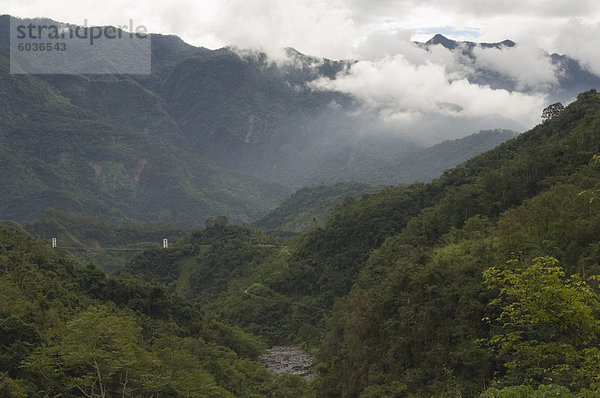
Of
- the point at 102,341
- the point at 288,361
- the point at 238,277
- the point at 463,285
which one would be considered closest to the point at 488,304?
the point at 463,285

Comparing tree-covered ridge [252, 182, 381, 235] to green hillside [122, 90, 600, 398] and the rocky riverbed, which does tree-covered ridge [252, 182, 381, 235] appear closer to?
green hillside [122, 90, 600, 398]

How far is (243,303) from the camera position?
241 feet

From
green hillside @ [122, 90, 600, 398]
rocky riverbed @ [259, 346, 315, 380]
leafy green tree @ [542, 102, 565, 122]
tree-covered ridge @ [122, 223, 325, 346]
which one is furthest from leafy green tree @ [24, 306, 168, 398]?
leafy green tree @ [542, 102, 565, 122]

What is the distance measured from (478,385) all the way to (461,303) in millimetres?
4579

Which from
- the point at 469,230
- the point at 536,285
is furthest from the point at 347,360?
the point at 536,285

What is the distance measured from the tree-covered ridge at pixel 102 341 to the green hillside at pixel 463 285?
7.84 metres

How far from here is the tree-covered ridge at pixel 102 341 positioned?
22109mm

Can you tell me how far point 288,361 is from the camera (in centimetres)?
5538

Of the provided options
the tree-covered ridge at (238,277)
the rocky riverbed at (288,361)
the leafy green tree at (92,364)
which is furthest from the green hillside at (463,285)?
the leafy green tree at (92,364)

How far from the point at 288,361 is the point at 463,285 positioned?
31.2m

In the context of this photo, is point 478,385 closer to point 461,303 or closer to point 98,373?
point 461,303

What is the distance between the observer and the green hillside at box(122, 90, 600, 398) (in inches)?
459

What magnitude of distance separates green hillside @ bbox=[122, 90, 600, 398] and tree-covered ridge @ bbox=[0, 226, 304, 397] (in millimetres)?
7840

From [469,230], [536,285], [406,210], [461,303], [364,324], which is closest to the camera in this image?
[536,285]
